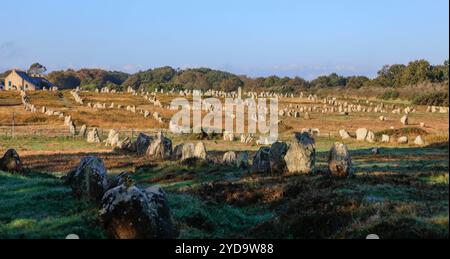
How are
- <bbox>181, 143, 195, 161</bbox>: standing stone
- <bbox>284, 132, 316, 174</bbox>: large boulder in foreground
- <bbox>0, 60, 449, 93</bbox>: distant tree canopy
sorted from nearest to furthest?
<bbox>284, 132, 316, 174</bbox>: large boulder in foreground
<bbox>181, 143, 195, 161</bbox>: standing stone
<bbox>0, 60, 449, 93</bbox>: distant tree canopy

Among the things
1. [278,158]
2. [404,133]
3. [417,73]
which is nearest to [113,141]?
[278,158]

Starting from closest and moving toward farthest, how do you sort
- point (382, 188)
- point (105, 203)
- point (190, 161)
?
point (105, 203) < point (382, 188) < point (190, 161)

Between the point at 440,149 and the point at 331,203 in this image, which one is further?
the point at 440,149

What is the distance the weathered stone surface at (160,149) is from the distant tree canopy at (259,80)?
243ft

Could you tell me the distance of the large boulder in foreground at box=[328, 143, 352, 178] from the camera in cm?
2472

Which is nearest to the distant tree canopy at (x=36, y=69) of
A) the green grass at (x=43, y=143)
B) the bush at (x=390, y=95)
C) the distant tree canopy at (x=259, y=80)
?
the distant tree canopy at (x=259, y=80)

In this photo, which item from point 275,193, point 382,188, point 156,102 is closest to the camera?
point 382,188

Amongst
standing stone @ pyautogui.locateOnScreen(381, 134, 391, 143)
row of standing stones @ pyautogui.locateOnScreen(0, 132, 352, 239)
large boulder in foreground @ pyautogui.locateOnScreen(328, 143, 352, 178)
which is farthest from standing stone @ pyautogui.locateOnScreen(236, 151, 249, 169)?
standing stone @ pyautogui.locateOnScreen(381, 134, 391, 143)

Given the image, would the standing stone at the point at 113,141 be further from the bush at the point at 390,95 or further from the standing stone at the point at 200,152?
the bush at the point at 390,95

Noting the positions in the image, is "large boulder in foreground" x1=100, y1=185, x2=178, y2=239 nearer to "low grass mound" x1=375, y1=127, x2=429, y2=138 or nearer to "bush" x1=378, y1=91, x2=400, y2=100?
"low grass mound" x1=375, y1=127, x2=429, y2=138
